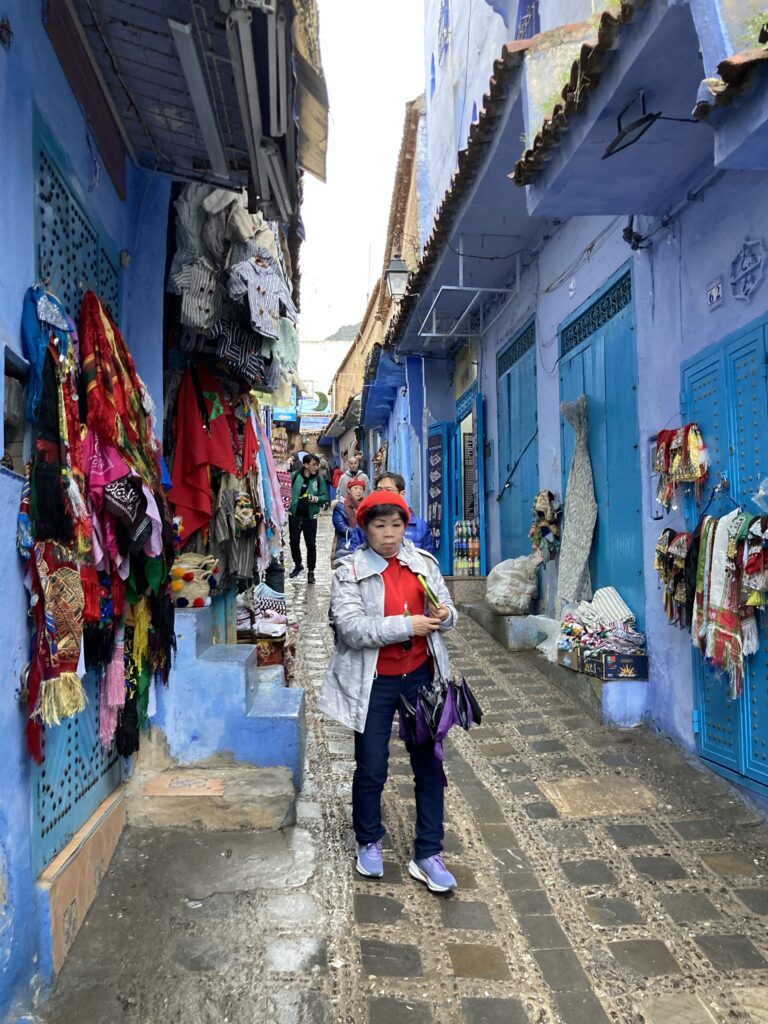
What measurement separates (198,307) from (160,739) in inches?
89.1

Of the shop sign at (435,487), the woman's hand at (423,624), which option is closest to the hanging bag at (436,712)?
the woman's hand at (423,624)

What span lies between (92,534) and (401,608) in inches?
51.5

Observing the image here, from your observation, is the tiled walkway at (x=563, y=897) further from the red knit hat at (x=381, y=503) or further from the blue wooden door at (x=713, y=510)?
the red knit hat at (x=381, y=503)

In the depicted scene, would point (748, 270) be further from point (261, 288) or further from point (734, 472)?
point (261, 288)

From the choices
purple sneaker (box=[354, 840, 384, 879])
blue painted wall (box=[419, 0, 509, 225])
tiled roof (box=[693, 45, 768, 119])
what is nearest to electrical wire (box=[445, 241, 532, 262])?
blue painted wall (box=[419, 0, 509, 225])

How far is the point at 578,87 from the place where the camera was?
3723 mm

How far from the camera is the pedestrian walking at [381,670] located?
10.1 ft

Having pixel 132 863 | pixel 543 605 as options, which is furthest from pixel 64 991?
pixel 543 605

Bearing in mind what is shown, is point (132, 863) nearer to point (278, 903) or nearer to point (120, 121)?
point (278, 903)

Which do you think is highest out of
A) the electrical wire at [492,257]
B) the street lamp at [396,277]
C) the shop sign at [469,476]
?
the street lamp at [396,277]

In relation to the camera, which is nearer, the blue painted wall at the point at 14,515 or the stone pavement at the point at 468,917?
the blue painted wall at the point at 14,515

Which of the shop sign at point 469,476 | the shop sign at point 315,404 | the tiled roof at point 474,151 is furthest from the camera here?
the shop sign at point 315,404

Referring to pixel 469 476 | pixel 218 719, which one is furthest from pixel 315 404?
pixel 218 719

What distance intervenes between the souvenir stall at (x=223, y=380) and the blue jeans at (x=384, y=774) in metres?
1.41
